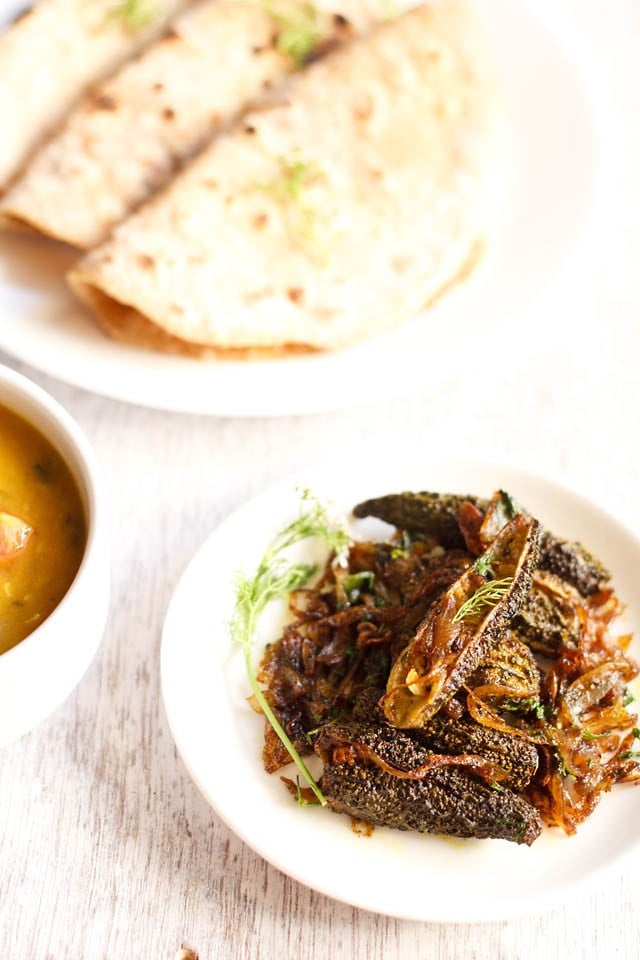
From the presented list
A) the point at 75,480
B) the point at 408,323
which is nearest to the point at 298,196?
the point at 408,323

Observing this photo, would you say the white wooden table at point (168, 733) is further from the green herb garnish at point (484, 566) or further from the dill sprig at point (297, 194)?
the dill sprig at point (297, 194)

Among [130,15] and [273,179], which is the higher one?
[130,15]

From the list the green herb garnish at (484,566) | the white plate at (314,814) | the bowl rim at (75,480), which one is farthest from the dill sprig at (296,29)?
the green herb garnish at (484,566)

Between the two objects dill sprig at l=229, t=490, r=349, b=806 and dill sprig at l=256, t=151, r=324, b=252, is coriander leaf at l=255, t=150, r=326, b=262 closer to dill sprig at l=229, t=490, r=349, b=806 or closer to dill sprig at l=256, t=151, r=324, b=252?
dill sprig at l=256, t=151, r=324, b=252

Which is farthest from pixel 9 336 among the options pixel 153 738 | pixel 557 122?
pixel 557 122

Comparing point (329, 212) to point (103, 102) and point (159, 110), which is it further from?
point (103, 102)
